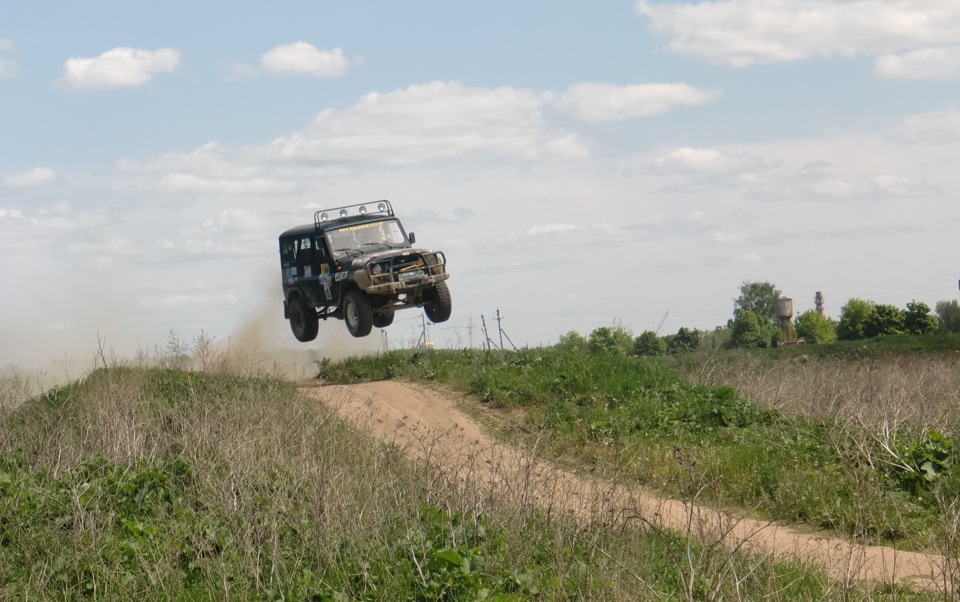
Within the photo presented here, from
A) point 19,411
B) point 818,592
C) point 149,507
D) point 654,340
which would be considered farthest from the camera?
point 654,340

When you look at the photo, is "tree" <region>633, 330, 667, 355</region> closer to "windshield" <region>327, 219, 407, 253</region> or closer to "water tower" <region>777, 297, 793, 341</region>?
"water tower" <region>777, 297, 793, 341</region>

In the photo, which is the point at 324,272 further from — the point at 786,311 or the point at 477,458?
the point at 786,311

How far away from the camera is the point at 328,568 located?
781 centimetres

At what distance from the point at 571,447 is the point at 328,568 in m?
7.71

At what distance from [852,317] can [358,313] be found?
36.5 meters

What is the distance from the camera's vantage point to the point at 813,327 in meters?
55.1

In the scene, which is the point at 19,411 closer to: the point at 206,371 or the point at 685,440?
the point at 206,371

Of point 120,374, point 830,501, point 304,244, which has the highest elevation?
point 304,244

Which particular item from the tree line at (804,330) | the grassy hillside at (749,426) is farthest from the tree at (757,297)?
the grassy hillside at (749,426)

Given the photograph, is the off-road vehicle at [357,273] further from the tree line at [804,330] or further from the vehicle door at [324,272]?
the tree line at [804,330]

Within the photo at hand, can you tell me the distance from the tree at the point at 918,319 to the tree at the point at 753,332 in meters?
7.61

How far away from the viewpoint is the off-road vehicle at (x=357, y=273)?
1956cm

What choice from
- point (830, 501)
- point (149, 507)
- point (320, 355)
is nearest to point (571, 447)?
point (830, 501)

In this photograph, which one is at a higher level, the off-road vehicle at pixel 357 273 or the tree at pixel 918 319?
the off-road vehicle at pixel 357 273
